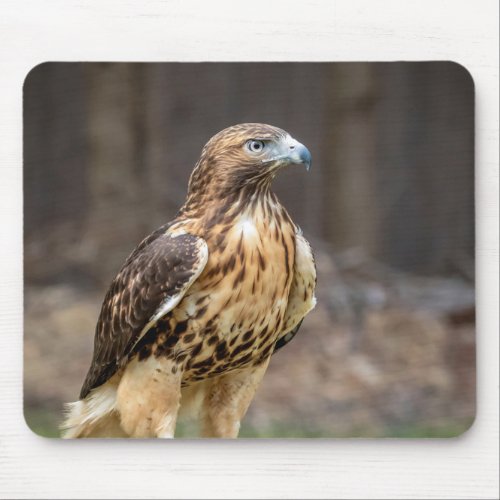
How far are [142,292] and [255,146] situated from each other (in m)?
0.41

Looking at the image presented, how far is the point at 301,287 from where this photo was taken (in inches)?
82.6

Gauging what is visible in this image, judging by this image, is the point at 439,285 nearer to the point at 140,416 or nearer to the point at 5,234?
the point at 140,416

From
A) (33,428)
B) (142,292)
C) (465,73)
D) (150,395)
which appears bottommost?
(33,428)

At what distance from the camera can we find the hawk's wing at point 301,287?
208 cm

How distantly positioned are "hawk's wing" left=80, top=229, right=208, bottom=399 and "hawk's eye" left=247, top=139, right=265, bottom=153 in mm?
233

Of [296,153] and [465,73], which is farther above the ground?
[465,73]

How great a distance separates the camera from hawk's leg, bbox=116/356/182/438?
2.04 metres

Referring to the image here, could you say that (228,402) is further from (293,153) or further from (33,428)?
(293,153)

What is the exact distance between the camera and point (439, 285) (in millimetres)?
2176

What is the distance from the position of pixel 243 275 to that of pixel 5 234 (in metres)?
0.64

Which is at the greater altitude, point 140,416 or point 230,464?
point 140,416
